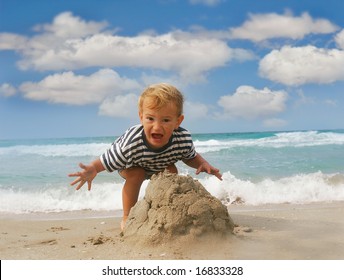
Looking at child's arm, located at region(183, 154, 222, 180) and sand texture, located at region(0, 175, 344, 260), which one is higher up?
child's arm, located at region(183, 154, 222, 180)

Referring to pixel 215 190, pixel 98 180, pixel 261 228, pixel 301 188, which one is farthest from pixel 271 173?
pixel 261 228

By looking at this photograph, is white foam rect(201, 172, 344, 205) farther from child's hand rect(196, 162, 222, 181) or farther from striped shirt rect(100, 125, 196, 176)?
striped shirt rect(100, 125, 196, 176)

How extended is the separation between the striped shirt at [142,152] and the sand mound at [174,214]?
43 cm

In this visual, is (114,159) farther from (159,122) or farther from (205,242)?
(205,242)

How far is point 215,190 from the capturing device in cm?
691

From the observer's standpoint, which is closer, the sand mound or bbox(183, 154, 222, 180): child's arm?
the sand mound

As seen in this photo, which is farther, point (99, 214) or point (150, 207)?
point (99, 214)

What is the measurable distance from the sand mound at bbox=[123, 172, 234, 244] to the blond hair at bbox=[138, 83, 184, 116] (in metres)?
0.53

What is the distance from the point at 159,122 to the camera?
11.4 feet

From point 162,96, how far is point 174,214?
0.88 m

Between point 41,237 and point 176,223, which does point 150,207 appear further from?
point 41,237

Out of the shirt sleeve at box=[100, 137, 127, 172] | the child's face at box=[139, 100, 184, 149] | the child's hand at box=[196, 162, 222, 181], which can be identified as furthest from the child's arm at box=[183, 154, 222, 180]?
the shirt sleeve at box=[100, 137, 127, 172]

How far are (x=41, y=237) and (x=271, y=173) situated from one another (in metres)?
6.51

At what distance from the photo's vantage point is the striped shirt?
3.73 meters
